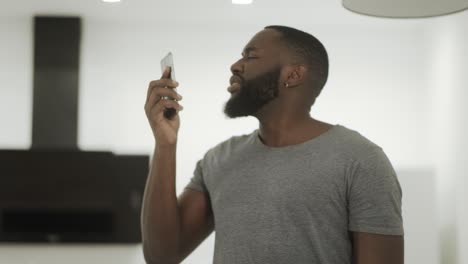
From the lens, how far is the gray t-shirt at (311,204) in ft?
3.77

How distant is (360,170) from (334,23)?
137 inches

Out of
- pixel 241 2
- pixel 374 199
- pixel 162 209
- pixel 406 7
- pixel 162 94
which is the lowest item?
pixel 162 209

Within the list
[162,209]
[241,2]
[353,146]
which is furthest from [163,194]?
[241,2]

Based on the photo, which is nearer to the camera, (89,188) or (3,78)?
(89,188)

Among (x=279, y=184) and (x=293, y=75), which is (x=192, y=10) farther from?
(x=279, y=184)

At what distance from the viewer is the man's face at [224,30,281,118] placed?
4.42 ft

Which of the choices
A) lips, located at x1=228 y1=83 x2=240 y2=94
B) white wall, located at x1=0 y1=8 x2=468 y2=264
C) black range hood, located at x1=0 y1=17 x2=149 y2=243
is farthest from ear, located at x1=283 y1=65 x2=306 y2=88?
white wall, located at x1=0 y1=8 x2=468 y2=264

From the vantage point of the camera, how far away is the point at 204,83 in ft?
14.9

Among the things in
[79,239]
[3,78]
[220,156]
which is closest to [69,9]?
[3,78]

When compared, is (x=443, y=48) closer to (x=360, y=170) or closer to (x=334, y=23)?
(x=334, y=23)

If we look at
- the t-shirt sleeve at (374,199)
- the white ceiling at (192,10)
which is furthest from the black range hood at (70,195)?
the t-shirt sleeve at (374,199)

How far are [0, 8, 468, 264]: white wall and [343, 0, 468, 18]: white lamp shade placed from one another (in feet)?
10.5

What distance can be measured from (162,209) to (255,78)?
328 mm

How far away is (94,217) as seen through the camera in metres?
4.23
